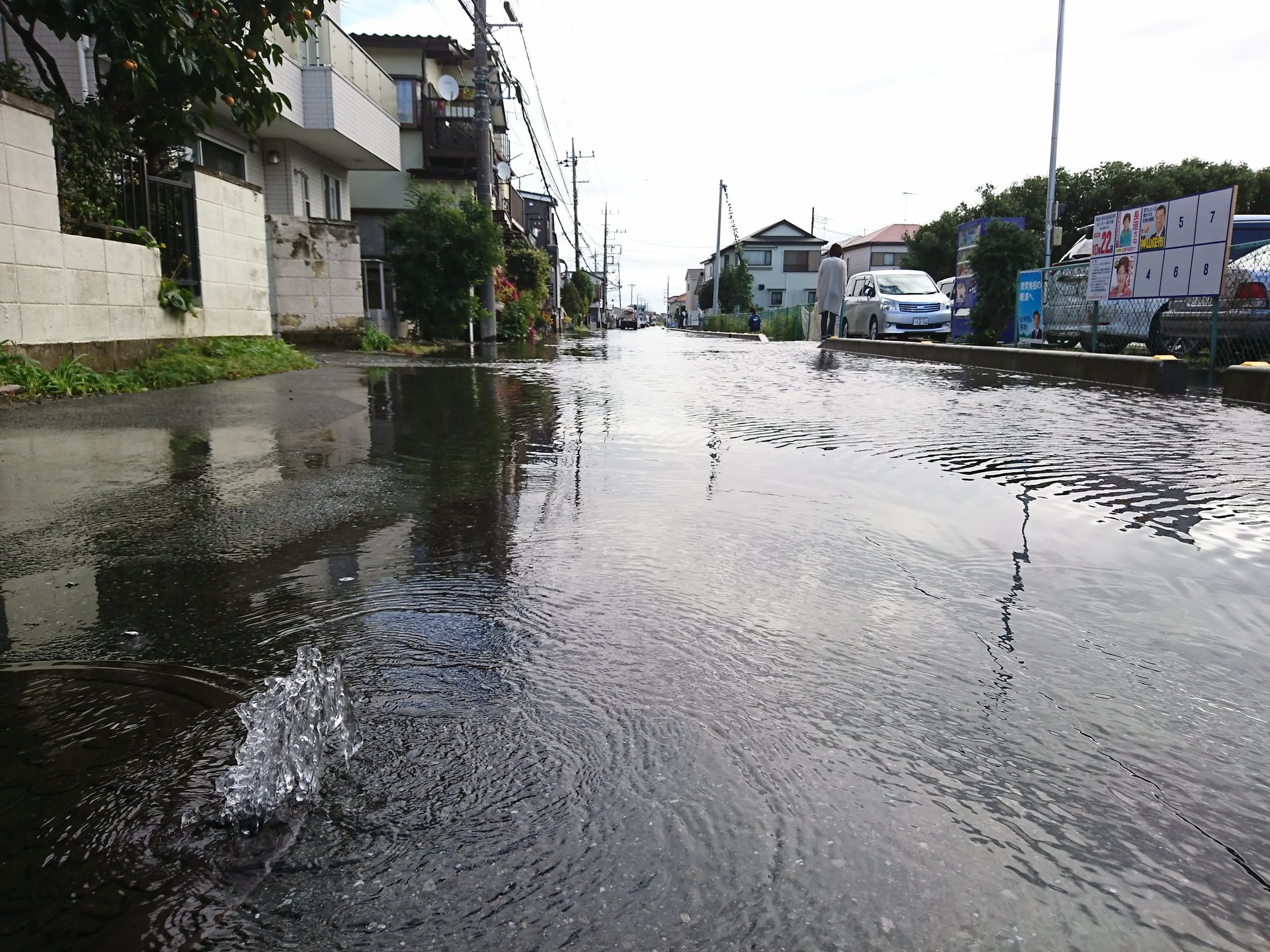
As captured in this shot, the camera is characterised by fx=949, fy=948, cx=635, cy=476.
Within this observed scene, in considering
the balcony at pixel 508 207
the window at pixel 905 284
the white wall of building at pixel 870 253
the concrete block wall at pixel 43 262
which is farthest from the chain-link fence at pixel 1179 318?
the white wall of building at pixel 870 253

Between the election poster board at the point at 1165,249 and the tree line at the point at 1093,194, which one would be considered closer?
the election poster board at the point at 1165,249

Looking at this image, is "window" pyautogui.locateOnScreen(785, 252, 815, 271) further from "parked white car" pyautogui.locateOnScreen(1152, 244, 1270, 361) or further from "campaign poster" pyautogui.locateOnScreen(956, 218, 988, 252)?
"parked white car" pyautogui.locateOnScreen(1152, 244, 1270, 361)

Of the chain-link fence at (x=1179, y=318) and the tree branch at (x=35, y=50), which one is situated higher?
the tree branch at (x=35, y=50)

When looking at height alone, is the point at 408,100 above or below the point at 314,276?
above

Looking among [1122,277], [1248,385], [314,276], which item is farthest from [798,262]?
[1248,385]

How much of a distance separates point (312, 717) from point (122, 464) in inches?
152

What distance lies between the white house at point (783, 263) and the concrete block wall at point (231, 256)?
286 ft

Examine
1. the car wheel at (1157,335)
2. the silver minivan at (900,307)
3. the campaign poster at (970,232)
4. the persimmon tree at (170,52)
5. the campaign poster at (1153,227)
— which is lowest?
the car wheel at (1157,335)

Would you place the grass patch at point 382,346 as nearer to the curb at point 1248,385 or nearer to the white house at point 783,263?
the curb at point 1248,385

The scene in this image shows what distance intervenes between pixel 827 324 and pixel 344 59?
13.8m

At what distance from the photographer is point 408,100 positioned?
31312 mm

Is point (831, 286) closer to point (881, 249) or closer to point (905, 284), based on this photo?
point (905, 284)

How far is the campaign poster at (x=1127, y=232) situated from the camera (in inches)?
540

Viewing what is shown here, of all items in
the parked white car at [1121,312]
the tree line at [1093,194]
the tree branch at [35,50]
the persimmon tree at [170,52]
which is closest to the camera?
the persimmon tree at [170,52]
